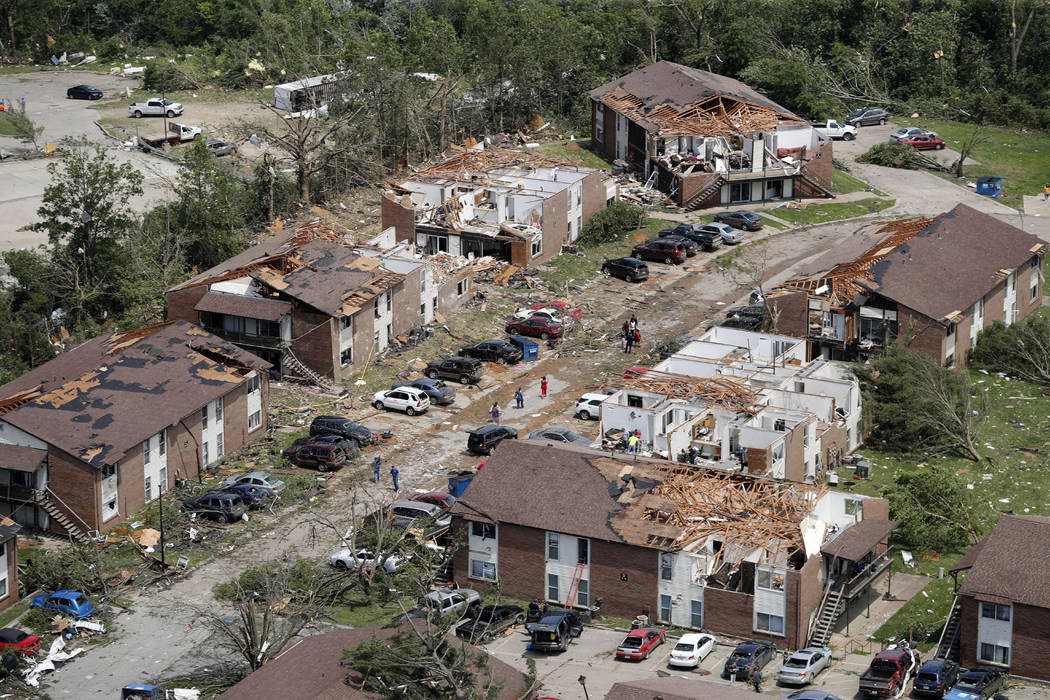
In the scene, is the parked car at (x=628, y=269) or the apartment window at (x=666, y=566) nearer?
the apartment window at (x=666, y=566)

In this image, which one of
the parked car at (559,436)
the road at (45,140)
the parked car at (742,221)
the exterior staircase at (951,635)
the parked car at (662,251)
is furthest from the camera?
the parked car at (742,221)

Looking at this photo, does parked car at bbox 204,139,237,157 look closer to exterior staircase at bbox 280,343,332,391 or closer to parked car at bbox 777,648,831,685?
exterior staircase at bbox 280,343,332,391

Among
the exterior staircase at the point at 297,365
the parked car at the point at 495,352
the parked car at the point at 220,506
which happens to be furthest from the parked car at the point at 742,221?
the parked car at the point at 220,506

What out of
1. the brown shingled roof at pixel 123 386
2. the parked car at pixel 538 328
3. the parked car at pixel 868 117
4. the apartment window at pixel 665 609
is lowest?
the apartment window at pixel 665 609

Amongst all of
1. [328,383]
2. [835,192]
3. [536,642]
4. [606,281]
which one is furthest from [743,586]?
[835,192]

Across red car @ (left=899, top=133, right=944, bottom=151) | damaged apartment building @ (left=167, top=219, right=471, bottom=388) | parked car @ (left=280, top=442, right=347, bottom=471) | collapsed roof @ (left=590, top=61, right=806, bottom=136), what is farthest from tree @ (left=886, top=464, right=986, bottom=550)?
red car @ (left=899, top=133, right=944, bottom=151)

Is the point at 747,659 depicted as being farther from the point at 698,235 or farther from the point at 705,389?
the point at 698,235

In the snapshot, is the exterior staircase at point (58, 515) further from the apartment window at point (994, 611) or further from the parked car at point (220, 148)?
the parked car at point (220, 148)
